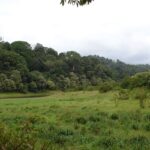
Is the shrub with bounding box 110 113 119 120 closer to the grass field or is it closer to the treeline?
the grass field

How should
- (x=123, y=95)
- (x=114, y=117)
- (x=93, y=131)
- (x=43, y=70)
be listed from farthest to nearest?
1. (x=43, y=70)
2. (x=123, y=95)
3. (x=114, y=117)
4. (x=93, y=131)

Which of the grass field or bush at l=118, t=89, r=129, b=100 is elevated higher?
bush at l=118, t=89, r=129, b=100

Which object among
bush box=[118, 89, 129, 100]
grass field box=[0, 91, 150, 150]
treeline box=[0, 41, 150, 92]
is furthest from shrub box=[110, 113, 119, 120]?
treeline box=[0, 41, 150, 92]

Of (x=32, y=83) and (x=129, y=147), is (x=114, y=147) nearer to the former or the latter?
(x=129, y=147)

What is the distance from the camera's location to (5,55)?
88.3m

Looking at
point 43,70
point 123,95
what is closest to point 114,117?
point 123,95

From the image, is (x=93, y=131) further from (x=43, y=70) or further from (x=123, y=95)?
(x=43, y=70)

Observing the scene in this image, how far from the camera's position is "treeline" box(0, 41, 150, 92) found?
80688 mm

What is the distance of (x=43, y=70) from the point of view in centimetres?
9575

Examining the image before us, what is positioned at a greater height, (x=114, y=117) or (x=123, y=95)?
(x=123, y=95)

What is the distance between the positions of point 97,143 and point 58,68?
80.1 m

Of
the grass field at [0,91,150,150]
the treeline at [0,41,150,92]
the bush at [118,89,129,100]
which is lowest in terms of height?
the grass field at [0,91,150,150]

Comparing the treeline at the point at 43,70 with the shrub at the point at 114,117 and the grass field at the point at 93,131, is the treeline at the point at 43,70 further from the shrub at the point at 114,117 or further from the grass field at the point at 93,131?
the grass field at the point at 93,131

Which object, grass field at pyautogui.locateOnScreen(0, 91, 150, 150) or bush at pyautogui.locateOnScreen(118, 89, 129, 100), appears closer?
grass field at pyautogui.locateOnScreen(0, 91, 150, 150)
